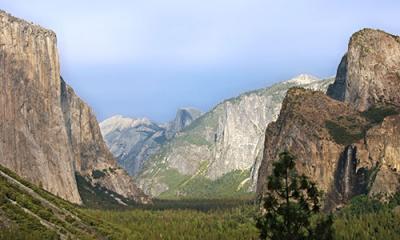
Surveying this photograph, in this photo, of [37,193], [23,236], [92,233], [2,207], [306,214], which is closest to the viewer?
[306,214]

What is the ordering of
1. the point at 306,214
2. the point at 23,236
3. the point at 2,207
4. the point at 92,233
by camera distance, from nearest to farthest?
the point at 306,214
the point at 23,236
the point at 2,207
the point at 92,233

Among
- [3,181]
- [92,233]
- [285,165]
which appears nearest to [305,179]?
[285,165]

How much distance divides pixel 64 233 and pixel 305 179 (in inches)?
3782

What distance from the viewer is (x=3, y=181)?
166750 millimetres

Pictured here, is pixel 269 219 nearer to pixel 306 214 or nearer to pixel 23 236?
pixel 306 214

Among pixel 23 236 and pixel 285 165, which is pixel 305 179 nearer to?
pixel 285 165

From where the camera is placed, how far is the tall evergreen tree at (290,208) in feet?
201

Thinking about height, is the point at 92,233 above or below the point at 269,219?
below

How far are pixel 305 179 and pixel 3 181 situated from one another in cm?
12207

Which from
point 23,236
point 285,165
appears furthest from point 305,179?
point 23,236

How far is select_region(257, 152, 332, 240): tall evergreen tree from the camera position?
201ft

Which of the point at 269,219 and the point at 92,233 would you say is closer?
the point at 269,219

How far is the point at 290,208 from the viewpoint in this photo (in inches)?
2414

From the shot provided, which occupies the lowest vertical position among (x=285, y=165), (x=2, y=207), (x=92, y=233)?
(x=92, y=233)
